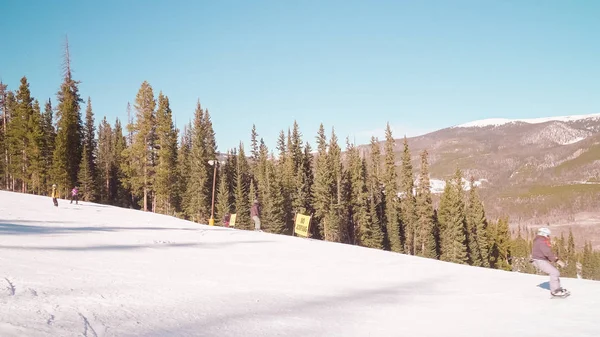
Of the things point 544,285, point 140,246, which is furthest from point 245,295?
point 544,285

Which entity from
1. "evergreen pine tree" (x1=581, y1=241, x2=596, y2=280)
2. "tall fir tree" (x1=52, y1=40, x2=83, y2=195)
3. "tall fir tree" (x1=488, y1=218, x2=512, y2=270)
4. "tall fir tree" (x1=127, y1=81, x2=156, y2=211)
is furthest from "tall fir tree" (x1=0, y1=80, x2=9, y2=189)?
"evergreen pine tree" (x1=581, y1=241, x2=596, y2=280)

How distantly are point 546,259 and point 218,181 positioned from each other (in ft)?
214

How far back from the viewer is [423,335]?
730cm

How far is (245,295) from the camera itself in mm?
9383

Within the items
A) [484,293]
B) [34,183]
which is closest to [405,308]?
[484,293]

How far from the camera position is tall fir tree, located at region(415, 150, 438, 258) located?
2557 inches

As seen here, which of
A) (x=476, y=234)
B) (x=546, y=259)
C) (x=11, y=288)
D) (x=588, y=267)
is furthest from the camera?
(x=588, y=267)

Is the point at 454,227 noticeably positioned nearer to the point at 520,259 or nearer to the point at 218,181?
the point at 218,181

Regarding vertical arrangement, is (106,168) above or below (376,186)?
above

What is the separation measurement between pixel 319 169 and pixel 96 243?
4808cm

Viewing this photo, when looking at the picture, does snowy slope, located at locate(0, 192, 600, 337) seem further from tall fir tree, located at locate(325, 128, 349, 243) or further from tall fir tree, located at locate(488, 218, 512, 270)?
tall fir tree, located at locate(488, 218, 512, 270)

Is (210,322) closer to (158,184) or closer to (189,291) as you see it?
(189,291)

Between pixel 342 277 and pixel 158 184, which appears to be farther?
pixel 158 184

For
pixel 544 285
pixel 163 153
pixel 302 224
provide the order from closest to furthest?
pixel 544 285 → pixel 302 224 → pixel 163 153
